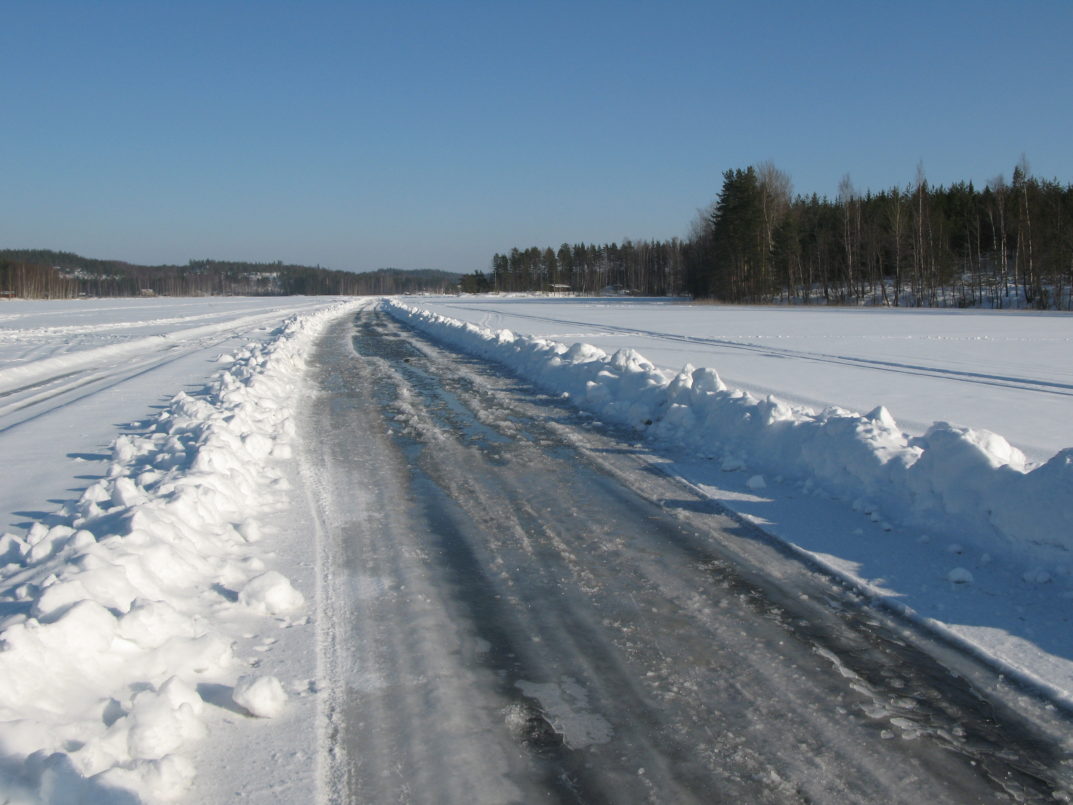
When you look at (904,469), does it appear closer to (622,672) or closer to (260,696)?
(622,672)

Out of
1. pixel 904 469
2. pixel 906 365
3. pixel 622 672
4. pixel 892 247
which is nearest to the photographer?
pixel 622 672

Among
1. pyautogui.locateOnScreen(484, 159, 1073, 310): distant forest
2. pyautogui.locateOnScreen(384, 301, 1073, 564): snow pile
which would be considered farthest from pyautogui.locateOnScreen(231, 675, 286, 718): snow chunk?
pyautogui.locateOnScreen(484, 159, 1073, 310): distant forest

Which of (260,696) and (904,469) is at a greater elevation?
(904,469)

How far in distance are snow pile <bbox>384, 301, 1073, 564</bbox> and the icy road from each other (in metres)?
1.23

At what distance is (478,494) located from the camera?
644 centimetres

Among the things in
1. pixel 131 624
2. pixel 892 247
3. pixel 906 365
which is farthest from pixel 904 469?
pixel 892 247

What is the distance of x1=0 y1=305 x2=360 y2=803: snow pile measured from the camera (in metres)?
2.59

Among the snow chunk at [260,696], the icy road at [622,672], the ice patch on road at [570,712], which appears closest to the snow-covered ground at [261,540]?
the snow chunk at [260,696]

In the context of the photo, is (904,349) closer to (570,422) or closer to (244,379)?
(570,422)

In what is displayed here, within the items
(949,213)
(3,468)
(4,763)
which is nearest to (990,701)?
(4,763)

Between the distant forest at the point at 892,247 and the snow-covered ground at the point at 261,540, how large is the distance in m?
45.5

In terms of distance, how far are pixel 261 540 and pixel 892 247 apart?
64337mm

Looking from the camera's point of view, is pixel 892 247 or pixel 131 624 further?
pixel 892 247

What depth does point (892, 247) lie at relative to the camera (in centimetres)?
5956
